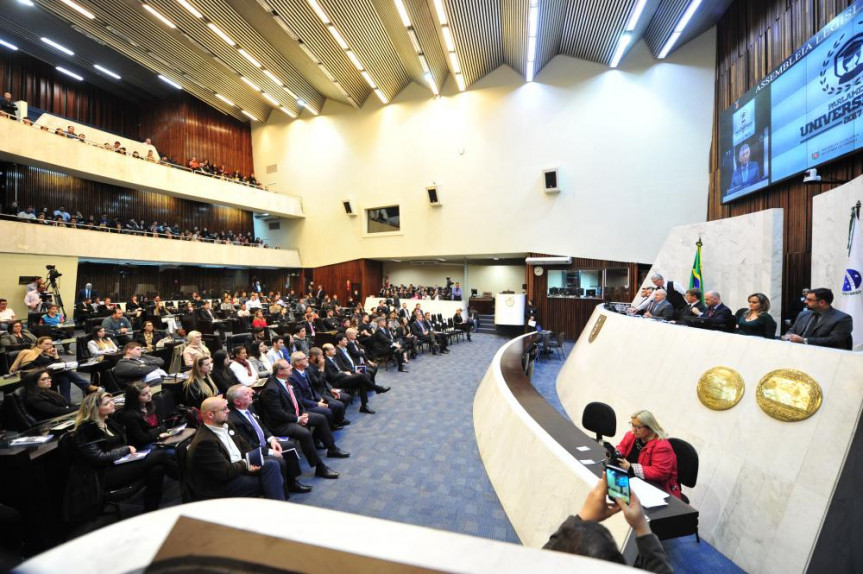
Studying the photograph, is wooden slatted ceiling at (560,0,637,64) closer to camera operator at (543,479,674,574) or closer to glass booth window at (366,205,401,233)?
glass booth window at (366,205,401,233)

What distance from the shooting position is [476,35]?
12148 mm

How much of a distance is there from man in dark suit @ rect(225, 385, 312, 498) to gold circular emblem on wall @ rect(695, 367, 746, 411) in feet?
12.3

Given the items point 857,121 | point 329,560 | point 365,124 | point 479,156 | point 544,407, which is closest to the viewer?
point 329,560

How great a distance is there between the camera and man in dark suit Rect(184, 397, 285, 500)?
273 centimetres

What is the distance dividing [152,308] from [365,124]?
37.0ft

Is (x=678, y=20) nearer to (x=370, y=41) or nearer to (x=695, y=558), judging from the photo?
(x=370, y=41)

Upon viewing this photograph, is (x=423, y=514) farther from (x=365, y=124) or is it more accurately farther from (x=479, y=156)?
(x=365, y=124)

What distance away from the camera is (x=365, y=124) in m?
17.3

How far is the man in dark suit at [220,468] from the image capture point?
273 centimetres

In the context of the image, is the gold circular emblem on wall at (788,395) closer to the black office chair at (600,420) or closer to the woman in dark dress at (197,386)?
the black office chair at (600,420)

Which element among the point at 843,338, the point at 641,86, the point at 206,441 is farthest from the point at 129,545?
the point at 641,86

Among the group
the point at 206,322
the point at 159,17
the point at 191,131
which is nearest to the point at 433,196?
the point at 206,322

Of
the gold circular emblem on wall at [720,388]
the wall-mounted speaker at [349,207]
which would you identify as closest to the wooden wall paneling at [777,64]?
the gold circular emblem on wall at [720,388]

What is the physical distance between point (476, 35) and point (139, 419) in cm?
1338
